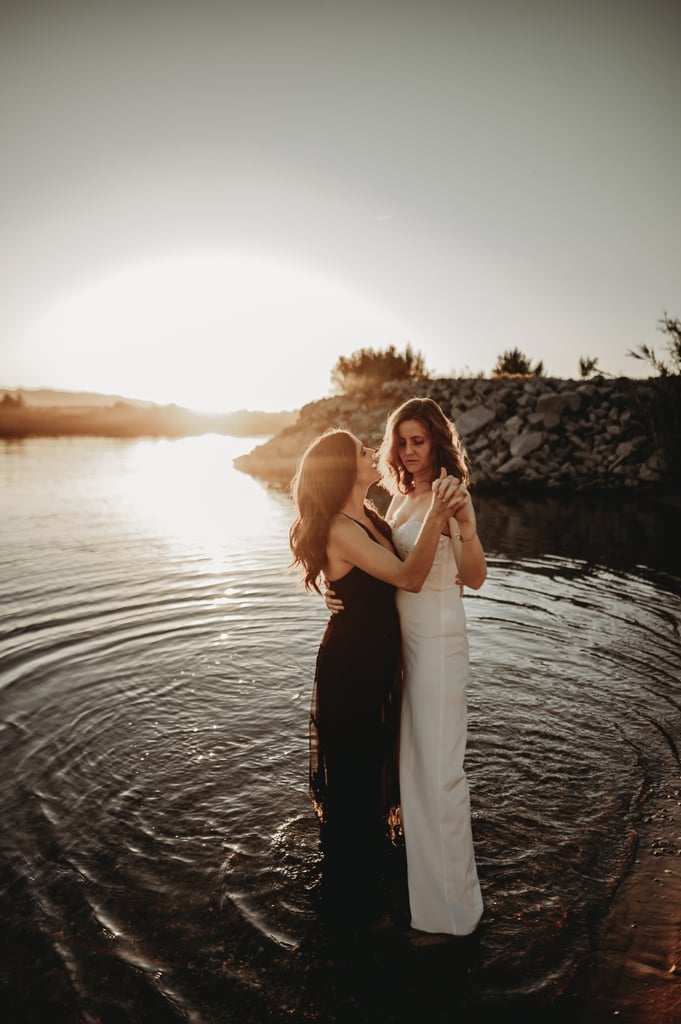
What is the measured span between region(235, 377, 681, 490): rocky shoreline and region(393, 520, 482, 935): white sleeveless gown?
79.0 ft

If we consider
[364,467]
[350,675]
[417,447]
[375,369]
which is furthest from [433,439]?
[375,369]

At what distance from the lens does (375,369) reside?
3991 cm

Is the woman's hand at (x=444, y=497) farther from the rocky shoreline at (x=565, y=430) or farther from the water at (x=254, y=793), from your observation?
the rocky shoreline at (x=565, y=430)

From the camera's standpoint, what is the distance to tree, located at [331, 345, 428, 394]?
129ft

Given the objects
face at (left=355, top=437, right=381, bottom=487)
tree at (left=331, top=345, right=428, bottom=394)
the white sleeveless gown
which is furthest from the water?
tree at (left=331, top=345, right=428, bottom=394)

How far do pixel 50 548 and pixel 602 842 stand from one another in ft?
42.8

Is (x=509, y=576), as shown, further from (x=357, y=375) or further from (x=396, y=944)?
(x=357, y=375)

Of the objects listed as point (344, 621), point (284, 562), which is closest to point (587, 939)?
point (344, 621)

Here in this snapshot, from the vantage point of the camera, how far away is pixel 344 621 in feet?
12.6

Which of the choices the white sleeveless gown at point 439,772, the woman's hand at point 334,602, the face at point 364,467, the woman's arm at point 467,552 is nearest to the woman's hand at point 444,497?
the woman's arm at point 467,552

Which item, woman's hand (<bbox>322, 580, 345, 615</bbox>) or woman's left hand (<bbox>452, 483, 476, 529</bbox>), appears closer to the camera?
woman's left hand (<bbox>452, 483, 476, 529</bbox>)

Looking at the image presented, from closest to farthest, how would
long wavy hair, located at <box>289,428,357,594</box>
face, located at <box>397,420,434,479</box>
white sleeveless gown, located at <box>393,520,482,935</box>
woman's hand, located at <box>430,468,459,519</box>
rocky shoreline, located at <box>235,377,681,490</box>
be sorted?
woman's hand, located at <box>430,468,459,519</box>, white sleeveless gown, located at <box>393,520,482,935</box>, long wavy hair, located at <box>289,428,357,594</box>, face, located at <box>397,420,434,479</box>, rocky shoreline, located at <box>235,377,681,490</box>

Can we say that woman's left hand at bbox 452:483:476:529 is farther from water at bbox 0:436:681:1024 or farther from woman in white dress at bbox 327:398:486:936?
water at bbox 0:436:681:1024

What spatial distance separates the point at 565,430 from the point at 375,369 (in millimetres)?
15148
